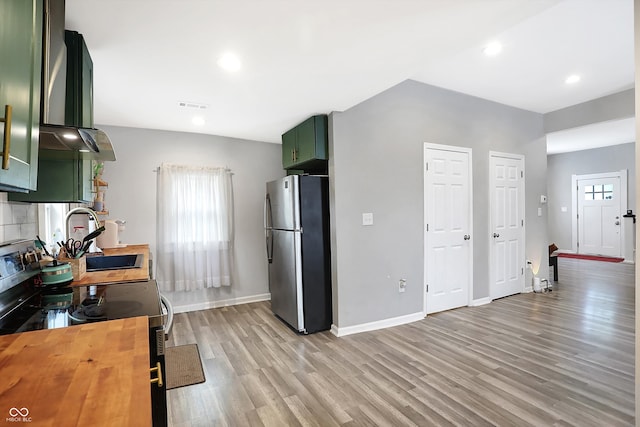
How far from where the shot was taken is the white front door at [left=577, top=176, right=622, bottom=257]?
7195mm

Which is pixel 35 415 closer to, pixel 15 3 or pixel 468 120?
pixel 15 3

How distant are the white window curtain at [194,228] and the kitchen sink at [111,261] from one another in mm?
1364

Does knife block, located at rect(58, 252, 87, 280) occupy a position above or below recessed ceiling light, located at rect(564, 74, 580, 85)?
below

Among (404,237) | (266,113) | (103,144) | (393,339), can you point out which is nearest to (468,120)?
(404,237)

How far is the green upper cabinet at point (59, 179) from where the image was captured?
5.57 feet

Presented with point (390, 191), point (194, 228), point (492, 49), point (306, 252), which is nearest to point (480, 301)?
point (390, 191)

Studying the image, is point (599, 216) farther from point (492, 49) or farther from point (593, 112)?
point (492, 49)

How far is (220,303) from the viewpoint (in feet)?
14.5

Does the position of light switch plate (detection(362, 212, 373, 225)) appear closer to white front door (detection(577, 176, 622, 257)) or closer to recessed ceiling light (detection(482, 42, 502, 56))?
recessed ceiling light (detection(482, 42, 502, 56))

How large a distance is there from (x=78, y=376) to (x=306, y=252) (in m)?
2.68

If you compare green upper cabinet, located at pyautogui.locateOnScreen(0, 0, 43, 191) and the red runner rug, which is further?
the red runner rug

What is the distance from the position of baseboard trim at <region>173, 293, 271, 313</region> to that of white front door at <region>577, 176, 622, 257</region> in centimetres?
795

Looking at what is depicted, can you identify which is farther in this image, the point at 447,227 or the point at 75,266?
the point at 447,227

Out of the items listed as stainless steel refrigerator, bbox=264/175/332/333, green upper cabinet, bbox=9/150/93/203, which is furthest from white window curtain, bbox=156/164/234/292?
green upper cabinet, bbox=9/150/93/203
